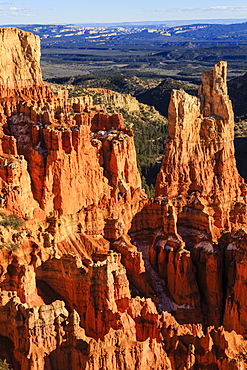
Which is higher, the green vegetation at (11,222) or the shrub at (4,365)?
the green vegetation at (11,222)

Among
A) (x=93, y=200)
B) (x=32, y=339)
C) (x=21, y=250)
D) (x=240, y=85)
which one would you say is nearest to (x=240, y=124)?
(x=240, y=85)

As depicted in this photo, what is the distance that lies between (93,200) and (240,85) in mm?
86664

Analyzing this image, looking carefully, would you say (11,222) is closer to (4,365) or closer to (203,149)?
(4,365)

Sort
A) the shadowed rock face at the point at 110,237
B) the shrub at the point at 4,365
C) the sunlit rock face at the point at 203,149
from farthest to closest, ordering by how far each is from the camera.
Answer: the sunlit rock face at the point at 203,149 < the shadowed rock face at the point at 110,237 < the shrub at the point at 4,365

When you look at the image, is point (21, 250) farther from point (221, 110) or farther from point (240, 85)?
point (240, 85)

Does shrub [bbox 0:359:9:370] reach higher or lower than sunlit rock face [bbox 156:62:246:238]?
lower

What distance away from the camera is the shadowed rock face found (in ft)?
79.8

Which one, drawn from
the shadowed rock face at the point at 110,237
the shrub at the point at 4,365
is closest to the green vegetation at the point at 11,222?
the shadowed rock face at the point at 110,237

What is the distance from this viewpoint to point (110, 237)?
121ft

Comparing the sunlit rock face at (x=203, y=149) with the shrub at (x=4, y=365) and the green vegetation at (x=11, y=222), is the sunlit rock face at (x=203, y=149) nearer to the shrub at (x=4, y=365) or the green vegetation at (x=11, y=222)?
the green vegetation at (x=11, y=222)

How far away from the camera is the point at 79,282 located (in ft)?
94.8

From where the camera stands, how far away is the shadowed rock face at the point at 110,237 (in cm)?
2431

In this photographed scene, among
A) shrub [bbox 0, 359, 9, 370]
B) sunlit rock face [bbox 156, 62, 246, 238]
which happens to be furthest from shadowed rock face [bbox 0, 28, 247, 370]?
shrub [bbox 0, 359, 9, 370]

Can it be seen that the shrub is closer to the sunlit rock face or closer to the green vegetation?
the green vegetation
